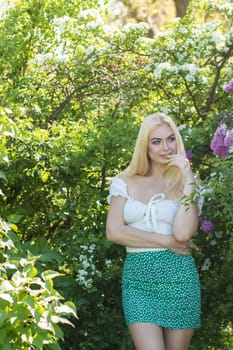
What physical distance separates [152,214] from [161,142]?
384 millimetres

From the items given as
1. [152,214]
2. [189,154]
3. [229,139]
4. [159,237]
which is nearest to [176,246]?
[159,237]

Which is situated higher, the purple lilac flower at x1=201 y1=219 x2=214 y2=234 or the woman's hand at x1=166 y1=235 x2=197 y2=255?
the purple lilac flower at x1=201 y1=219 x2=214 y2=234

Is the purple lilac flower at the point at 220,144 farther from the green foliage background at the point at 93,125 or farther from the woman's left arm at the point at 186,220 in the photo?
the woman's left arm at the point at 186,220

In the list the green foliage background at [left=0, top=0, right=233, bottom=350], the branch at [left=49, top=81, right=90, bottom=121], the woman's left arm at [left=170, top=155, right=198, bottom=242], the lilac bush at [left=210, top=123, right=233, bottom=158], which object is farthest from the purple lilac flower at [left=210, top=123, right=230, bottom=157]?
the branch at [left=49, top=81, right=90, bottom=121]

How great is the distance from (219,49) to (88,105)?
3.43ft

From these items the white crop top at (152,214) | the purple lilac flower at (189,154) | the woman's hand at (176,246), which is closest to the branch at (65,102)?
the purple lilac flower at (189,154)

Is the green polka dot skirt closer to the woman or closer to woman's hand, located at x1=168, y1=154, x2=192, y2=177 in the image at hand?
the woman

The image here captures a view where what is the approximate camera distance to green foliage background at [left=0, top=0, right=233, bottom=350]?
559 cm

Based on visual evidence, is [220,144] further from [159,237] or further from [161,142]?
[159,237]

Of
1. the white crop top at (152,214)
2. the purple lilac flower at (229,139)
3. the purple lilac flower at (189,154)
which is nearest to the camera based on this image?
the white crop top at (152,214)

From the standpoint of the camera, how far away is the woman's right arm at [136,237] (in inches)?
178

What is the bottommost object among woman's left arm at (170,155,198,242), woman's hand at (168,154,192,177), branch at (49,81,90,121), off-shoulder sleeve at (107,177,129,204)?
woman's left arm at (170,155,198,242)

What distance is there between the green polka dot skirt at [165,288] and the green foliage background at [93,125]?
12.7 inches

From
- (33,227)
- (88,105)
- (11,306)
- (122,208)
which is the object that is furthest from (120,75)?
(11,306)
